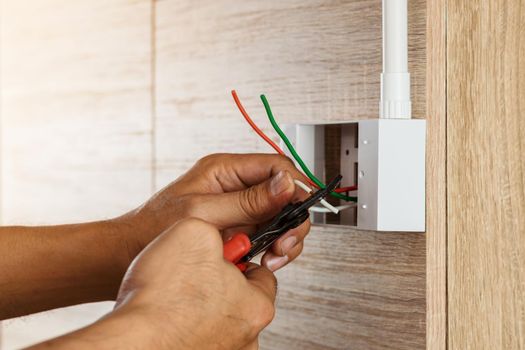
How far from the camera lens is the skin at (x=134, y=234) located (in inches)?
23.9

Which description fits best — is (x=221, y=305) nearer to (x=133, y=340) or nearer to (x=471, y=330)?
(x=133, y=340)

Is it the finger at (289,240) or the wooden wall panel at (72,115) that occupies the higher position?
the wooden wall panel at (72,115)

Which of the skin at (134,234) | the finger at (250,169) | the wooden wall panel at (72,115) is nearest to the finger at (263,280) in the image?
the skin at (134,234)

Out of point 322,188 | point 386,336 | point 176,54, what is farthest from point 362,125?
point 176,54

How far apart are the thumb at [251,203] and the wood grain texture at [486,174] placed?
0.14m

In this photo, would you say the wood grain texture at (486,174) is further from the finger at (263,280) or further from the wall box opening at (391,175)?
the finger at (263,280)

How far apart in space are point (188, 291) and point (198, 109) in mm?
400

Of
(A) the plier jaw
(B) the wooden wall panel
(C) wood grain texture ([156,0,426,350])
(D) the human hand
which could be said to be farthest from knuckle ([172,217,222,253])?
(B) the wooden wall panel

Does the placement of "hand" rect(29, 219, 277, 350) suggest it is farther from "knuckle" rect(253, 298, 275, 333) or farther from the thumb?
the thumb

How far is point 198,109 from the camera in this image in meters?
0.81

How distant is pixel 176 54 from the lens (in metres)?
0.83

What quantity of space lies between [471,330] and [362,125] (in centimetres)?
19

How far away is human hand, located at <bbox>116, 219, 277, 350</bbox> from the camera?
422 mm

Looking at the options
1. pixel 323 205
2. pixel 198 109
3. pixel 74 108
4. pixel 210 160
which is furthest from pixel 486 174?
pixel 74 108
